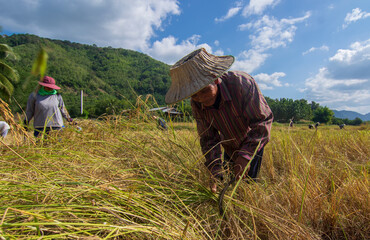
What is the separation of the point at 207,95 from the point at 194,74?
0.27m

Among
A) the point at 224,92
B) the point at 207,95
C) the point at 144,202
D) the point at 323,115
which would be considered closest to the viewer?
the point at 144,202

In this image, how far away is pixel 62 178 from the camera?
0.99 meters

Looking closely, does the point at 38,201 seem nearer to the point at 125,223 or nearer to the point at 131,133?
the point at 125,223

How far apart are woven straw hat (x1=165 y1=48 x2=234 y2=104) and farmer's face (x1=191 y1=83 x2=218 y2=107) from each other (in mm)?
154

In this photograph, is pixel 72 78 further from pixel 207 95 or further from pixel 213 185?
pixel 213 185

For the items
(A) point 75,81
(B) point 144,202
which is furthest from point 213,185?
(A) point 75,81

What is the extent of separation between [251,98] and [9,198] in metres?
1.60

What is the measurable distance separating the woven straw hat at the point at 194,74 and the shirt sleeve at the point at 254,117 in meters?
0.33

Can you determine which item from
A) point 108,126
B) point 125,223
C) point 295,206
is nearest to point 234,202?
point 295,206

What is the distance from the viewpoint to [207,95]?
1564 millimetres

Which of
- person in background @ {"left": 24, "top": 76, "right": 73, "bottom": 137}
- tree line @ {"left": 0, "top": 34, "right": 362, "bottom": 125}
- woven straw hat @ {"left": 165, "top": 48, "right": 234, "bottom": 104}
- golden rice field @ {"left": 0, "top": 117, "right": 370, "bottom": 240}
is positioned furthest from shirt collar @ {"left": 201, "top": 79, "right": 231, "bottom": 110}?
person in background @ {"left": 24, "top": 76, "right": 73, "bottom": 137}

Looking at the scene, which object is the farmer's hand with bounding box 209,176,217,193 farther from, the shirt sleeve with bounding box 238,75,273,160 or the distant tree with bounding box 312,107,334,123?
the distant tree with bounding box 312,107,334,123

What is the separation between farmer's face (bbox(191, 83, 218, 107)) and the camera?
1.51m

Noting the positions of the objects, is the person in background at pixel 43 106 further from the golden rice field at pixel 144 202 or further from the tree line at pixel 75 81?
the golden rice field at pixel 144 202
